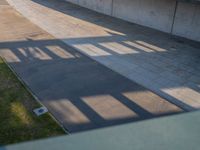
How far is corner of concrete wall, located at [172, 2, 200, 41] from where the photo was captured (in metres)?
13.4

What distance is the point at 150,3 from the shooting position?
606 inches

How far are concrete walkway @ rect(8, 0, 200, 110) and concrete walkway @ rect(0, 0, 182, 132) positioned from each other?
2.00 ft

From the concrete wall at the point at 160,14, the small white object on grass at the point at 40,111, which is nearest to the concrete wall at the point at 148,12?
the concrete wall at the point at 160,14

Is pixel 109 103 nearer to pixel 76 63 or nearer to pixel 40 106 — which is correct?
pixel 40 106

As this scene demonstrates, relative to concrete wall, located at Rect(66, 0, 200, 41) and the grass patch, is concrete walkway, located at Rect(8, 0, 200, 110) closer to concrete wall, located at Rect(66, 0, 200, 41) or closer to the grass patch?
concrete wall, located at Rect(66, 0, 200, 41)

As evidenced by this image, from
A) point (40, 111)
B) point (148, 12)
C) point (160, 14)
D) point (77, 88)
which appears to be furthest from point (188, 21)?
point (40, 111)

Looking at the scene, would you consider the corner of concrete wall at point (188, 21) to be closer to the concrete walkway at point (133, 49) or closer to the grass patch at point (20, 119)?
→ the concrete walkway at point (133, 49)

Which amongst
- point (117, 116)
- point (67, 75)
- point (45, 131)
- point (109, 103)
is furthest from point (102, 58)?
point (45, 131)

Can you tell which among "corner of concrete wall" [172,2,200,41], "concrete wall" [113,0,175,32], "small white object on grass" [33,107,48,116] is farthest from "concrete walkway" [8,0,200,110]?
"small white object on grass" [33,107,48,116]

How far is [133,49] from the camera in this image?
12.8 metres

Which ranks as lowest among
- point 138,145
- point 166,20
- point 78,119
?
point 78,119

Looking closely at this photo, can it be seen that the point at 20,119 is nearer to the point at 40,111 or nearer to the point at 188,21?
the point at 40,111

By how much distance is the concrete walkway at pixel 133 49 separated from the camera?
9.61 m

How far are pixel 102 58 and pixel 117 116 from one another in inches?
174
